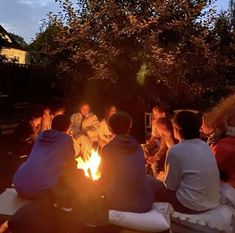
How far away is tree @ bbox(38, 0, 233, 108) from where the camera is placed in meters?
11.7

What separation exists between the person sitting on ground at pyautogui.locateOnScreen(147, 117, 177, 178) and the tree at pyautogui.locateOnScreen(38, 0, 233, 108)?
182 inches

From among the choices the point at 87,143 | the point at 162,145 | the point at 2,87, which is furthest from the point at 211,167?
the point at 2,87

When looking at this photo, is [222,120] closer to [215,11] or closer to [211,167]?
[211,167]

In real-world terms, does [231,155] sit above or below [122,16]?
below

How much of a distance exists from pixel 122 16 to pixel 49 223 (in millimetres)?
8493

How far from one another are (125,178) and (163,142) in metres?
3.23

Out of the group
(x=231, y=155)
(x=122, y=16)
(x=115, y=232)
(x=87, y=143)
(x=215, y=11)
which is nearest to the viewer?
(x=115, y=232)

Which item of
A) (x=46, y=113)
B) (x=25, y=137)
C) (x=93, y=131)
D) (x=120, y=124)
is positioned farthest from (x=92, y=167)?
(x=93, y=131)

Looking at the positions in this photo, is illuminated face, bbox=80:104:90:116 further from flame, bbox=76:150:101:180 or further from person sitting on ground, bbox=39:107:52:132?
flame, bbox=76:150:101:180

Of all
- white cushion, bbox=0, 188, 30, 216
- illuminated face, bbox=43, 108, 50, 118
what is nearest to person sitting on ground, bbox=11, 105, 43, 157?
illuminated face, bbox=43, 108, 50, 118

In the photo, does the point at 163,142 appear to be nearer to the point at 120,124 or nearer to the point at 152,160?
the point at 152,160

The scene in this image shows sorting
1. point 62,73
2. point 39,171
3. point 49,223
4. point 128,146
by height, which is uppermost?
point 62,73

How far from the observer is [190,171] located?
4.30 metres

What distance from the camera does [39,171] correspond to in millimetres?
4609
